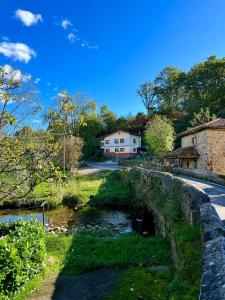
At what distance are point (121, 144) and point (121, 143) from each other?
22cm

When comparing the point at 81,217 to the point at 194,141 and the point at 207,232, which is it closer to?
the point at 194,141

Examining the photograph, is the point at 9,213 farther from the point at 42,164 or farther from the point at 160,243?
the point at 42,164

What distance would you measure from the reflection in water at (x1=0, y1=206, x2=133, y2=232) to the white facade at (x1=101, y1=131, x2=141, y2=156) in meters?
41.3

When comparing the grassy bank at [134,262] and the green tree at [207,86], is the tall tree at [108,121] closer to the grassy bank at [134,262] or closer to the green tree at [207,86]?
the green tree at [207,86]

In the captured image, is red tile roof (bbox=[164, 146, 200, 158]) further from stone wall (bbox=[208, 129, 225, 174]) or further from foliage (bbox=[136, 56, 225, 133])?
foliage (bbox=[136, 56, 225, 133])

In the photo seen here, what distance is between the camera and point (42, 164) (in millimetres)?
7793

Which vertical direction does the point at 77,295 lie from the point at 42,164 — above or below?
below

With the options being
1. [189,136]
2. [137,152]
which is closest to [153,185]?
[189,136]

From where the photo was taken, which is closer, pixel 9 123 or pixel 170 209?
pixel 9 123

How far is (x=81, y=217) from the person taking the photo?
25297 millimetres

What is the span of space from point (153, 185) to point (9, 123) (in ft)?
51.4

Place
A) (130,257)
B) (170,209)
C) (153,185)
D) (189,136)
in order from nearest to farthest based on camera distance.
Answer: (130,257)
(170,209)
(153,185)
(189,136)

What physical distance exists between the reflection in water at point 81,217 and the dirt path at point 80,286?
361 inches

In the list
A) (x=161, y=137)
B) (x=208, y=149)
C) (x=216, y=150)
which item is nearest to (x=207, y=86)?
(x=161, y=137)
